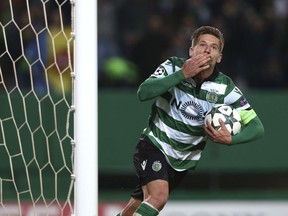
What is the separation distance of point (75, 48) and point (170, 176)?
1.01 metres

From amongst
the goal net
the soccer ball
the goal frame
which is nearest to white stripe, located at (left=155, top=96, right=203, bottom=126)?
the soccer ball

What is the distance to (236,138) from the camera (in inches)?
205

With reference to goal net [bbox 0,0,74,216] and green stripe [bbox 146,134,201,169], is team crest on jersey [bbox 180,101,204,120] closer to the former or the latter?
green stripe [bbox 146,134,201,169]

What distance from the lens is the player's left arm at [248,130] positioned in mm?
5219

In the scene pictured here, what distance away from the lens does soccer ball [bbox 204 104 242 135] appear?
518cm

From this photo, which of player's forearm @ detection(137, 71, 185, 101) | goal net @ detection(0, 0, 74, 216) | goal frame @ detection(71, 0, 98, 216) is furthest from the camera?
goal net @ detection(0, 0, 74, 216)

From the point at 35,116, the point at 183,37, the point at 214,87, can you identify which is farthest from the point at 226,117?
the point at 183,37

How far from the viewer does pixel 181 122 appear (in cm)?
534

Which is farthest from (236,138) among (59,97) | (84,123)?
(59,97)

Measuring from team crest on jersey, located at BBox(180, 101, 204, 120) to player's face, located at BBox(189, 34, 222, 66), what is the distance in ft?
0.88

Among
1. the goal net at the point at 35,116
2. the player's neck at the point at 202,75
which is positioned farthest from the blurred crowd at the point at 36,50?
the player's neck at the point at 202,75

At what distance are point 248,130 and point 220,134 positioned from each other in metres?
0.23

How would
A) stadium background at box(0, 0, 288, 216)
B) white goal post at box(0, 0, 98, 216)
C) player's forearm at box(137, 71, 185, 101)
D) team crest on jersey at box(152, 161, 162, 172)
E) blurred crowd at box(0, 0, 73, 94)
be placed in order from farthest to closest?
stadium background at box(0, 0, 288, 216) < blurred crowd at box(0, 0, 73, 94) < white goal post at box(0, 0, 98, 216) < team crest on jersey at box(152, 161, 162, 172) < player's forearm at box(137, 71, 185, 101)

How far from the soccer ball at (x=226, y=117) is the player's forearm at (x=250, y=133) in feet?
0.13
